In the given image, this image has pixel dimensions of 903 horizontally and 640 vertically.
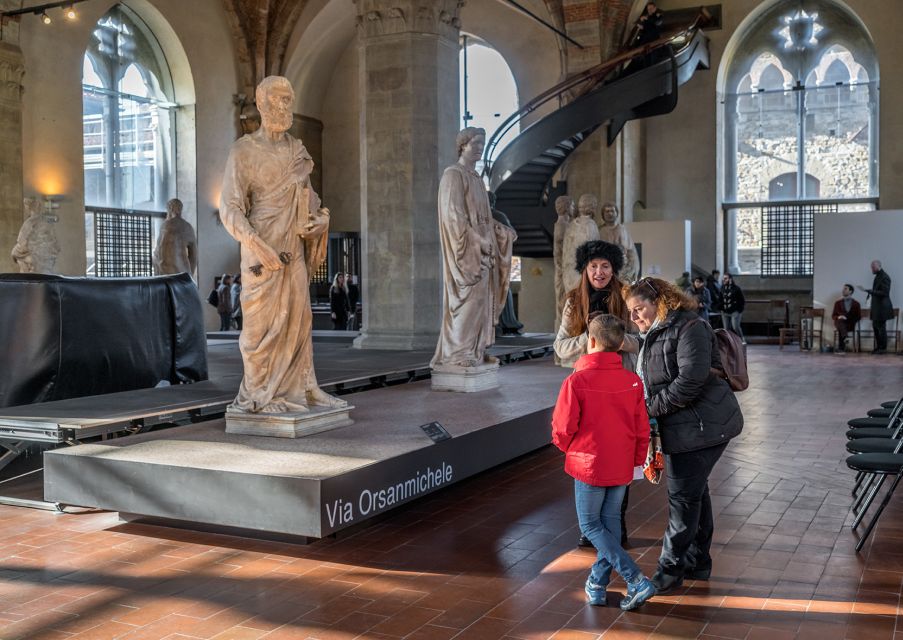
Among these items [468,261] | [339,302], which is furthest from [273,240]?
[339,302]

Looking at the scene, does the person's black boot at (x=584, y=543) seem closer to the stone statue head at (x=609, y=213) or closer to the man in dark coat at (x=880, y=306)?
the stone statue head at (x=609, y=213)

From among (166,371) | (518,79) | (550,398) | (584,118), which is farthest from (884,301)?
(166,371)

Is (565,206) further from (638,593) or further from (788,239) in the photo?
(788,239)

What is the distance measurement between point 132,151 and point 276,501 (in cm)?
1773

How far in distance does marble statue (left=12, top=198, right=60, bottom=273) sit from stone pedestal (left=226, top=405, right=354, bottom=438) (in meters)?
8.41

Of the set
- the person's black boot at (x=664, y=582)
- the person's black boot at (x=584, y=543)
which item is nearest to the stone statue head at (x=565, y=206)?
the person's black boot at (x=584, y=543)

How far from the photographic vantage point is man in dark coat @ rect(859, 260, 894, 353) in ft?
56.5

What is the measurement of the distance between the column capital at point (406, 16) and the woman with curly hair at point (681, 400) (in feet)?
25.6

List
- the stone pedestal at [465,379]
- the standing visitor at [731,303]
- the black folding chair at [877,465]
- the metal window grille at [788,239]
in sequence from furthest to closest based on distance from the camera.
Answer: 1. the metal window grille at [788,239]
2. the standing visitor at [731,303]
3. the stone pedestal at [465,379]
4. the black folding chair at [877,465]

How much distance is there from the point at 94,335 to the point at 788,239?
1843 centimetres

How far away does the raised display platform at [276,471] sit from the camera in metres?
4.71

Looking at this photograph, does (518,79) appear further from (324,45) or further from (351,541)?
(351,541)

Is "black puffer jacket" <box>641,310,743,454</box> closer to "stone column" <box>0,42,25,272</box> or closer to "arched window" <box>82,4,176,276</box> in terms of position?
"stone column" <box>0,42,25,272</box>

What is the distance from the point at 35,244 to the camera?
13211 millimetres
